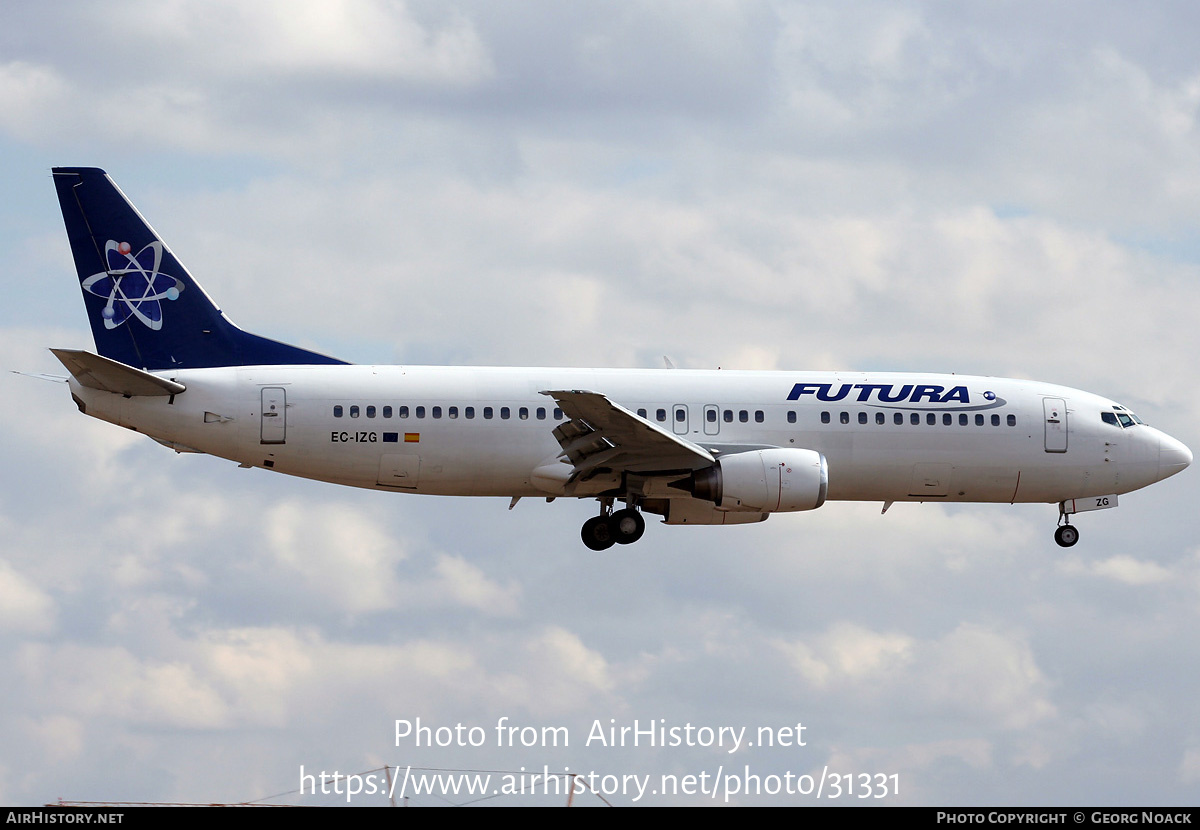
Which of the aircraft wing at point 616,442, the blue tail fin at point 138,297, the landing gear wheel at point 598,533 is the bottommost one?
the landing gear wheel at point 598,533

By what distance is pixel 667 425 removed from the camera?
44625mm

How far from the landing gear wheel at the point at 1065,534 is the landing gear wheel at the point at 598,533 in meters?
13.4

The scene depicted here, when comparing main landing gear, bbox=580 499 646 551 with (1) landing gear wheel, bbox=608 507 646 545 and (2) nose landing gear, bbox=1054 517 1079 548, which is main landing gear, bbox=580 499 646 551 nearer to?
(1) landing gear wheel, bbox=608 507 646 545

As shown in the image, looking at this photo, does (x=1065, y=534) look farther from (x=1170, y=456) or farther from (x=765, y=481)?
(x=765, y=481)

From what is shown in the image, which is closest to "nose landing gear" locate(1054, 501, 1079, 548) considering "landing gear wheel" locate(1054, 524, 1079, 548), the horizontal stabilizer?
"landing gear wheel" locate(1054, 524, 1079, 548)

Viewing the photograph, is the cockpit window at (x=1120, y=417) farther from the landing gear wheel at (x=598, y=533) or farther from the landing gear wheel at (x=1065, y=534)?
the landing gear wheel at (x=598, y=533)

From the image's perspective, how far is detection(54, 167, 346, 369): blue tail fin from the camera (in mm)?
45188

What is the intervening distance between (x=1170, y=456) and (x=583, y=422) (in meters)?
18.3

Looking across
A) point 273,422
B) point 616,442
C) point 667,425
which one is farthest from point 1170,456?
point 273,422

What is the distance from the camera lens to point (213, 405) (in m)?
43.1

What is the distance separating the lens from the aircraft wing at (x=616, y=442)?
1645 inches

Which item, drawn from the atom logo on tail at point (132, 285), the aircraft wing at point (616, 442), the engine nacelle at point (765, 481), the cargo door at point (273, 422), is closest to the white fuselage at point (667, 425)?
the cargo door at point (273, 422)
